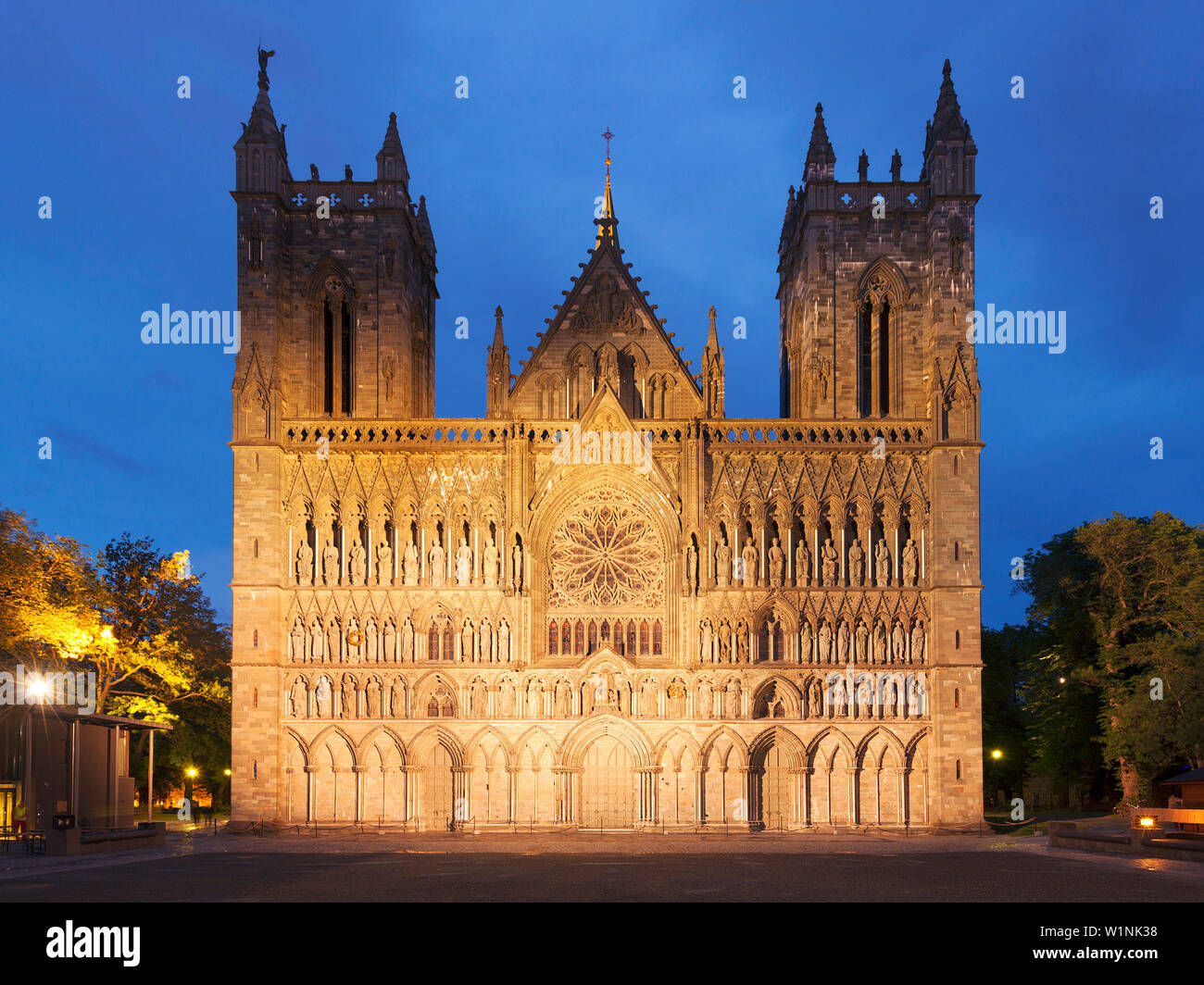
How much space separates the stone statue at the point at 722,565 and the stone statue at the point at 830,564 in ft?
11.8

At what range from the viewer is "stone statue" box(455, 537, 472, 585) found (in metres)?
49.3

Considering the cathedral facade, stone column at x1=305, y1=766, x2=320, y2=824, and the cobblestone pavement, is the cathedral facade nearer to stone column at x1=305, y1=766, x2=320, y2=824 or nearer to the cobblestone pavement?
stone column at x1=305, y1=766, x2=320, y2=824

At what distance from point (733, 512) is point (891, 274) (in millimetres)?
12055

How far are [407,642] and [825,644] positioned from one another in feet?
52.2

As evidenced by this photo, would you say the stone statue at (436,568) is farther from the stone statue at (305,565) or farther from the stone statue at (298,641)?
the stone statue at (298,641)

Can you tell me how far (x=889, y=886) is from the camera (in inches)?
1071

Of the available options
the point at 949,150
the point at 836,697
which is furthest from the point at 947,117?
the point at 836,697

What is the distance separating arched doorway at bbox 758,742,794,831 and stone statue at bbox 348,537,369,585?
1672 cm

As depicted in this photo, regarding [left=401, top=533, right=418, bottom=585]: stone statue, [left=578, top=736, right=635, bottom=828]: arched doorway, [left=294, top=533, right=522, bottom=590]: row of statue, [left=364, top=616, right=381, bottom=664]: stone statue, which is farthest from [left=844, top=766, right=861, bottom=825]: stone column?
[left=364, top=616, right=381, bottom=664]: stone statue

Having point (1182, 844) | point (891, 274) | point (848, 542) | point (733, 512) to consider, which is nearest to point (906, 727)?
point (848, 542)

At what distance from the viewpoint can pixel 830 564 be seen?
49.2m

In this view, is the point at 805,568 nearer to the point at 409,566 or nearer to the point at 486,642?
the point at 486,642
